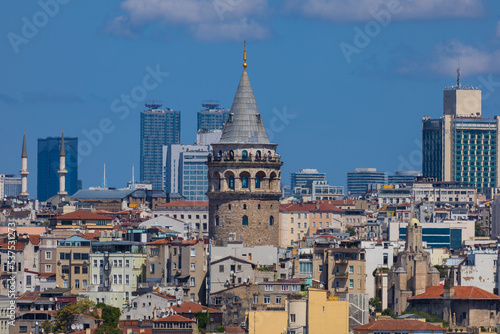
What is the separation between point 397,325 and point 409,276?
1537 centimetres

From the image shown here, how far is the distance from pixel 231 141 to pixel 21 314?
50.8ft

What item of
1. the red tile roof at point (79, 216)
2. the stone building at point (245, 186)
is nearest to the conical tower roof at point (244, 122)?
the stone building at point (245, 186)

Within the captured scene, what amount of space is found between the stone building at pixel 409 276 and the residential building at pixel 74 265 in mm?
18011

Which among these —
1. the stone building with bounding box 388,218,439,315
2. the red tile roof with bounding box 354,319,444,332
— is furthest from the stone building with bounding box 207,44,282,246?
the red tile roof with bounding box 354,319,444,332

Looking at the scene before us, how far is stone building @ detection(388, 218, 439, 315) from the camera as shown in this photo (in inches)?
4067

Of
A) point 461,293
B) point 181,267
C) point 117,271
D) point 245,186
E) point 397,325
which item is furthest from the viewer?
point 117,271

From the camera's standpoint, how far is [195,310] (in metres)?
97.2

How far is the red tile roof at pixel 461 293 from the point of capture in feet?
326

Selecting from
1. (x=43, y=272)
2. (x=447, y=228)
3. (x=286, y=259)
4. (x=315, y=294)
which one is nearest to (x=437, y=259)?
(x=286, y=259)

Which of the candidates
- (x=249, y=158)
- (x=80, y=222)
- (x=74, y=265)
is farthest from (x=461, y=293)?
(x=80, y=222)

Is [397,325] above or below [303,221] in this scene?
below

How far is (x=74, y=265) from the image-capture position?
110m

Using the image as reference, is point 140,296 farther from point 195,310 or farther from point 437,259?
point 437,259

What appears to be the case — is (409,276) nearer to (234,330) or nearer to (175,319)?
(234,330)
